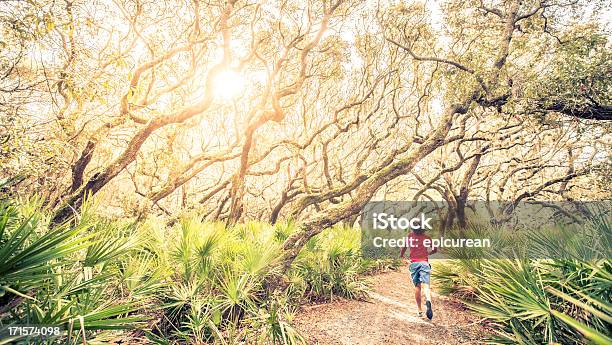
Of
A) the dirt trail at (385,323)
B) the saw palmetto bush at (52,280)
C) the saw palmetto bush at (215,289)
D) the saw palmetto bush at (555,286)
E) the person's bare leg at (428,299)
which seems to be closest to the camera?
the saw palmetto bush at (52,280)

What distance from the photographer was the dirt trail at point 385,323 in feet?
18.5

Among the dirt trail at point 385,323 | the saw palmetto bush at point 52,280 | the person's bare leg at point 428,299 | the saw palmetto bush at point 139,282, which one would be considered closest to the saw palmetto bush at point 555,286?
the dirt trail at point 385,323

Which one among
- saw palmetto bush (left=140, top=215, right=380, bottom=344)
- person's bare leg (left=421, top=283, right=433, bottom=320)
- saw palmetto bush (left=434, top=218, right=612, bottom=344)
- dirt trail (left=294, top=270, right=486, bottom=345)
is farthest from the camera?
person's bare leg (left=421, top=283, right=433, bottom=320)

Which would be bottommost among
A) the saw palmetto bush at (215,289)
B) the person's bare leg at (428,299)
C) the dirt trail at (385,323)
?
Answer: the dirt trail at (385,323)

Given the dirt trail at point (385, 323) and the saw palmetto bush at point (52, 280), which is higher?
the saw palmetto bush at point (52, 280)

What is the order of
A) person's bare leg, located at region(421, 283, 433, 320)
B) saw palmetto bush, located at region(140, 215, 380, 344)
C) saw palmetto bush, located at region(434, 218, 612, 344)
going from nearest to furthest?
saw palmetto bush, located at region(434, 218, 612, 344)
saw palmetto bush, located at region(140, 215, 380, 344)
person's bare leg, located at region(421, 283, 433, 320)

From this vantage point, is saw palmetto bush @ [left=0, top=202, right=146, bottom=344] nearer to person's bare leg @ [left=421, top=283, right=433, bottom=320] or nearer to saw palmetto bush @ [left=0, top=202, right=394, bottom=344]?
saw palmetto bush @ [left=0, top=202, right=394, bottom=344]

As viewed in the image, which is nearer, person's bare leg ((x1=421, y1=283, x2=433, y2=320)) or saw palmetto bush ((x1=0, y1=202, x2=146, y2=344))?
saw palmetto bush ((x1=0, y1=202, x2=146, y2=344))

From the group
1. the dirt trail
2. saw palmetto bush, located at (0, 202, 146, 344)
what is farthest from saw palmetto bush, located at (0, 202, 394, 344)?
the dirt trail

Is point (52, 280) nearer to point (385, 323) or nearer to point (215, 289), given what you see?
point (215, 289)

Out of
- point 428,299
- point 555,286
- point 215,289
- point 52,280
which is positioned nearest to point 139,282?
point 215,289

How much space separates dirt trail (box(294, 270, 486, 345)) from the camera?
563cm

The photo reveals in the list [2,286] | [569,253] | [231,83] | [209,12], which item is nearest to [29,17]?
[2,286]

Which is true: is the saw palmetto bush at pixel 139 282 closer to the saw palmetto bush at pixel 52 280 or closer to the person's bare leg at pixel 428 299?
the saw palmetto bush at pixel 52 280
